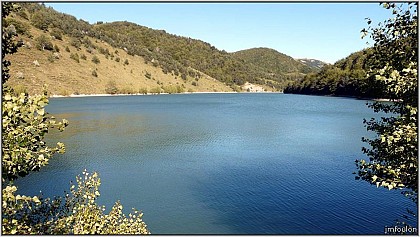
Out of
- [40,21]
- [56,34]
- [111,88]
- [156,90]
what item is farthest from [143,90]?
[40,21]

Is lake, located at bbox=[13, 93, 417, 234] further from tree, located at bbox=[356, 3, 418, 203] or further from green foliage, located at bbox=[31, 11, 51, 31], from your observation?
green foliage, located at bbox=[31, 11, 51, 31]

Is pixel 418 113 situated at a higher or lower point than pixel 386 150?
higher

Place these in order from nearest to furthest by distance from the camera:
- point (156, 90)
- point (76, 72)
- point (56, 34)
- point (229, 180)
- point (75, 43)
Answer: point (229, 180) < point (76, 72) < point (56, 34) < point (75, 43) < point (156, 90)

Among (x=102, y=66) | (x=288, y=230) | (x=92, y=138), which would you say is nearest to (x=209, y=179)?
(x=288, y=230)

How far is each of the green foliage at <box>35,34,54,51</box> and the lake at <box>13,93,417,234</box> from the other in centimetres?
9867

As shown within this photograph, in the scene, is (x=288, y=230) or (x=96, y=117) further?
(x=96, y=117)

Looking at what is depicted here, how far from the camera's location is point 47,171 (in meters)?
29.6

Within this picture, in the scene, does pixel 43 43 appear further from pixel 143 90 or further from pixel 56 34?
pixel 143 90

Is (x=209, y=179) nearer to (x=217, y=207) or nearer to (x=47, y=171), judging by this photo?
(x=217, y=207)

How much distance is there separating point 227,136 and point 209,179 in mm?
21419

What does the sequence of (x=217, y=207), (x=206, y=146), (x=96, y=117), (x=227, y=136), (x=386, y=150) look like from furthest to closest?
(x=96, y=117) → (x=227, y=136) → (x=206, y=146) → (x=217, y=207) → (x=386, y=150)

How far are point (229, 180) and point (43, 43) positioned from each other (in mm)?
132289

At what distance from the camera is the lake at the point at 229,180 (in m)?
20.4

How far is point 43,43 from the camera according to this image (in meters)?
137
